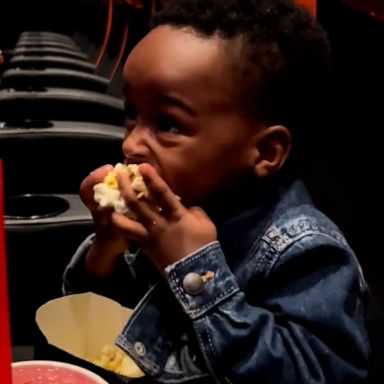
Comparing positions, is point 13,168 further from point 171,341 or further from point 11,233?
point 171,341

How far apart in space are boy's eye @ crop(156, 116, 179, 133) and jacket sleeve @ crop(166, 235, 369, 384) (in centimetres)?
13

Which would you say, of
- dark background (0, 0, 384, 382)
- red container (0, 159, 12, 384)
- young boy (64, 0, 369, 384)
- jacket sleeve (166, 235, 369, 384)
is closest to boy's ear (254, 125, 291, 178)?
young boy (64, 0, 369, 384)

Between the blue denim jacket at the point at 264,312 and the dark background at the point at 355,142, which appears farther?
the dark background at the point at 355,142

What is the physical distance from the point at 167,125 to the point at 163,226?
0.12 m

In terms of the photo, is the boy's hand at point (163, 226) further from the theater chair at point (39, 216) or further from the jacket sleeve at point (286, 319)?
the theater chair at point (39, 216)

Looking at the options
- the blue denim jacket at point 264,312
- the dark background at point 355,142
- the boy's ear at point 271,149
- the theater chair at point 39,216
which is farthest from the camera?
the dark background at point 355,142

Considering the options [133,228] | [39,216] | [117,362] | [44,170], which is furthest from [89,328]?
[44,170]

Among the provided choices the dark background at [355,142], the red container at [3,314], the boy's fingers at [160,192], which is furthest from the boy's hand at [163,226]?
the dark background at [355,142]

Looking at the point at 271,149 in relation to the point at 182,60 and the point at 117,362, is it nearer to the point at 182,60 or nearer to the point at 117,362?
the point at 182,60

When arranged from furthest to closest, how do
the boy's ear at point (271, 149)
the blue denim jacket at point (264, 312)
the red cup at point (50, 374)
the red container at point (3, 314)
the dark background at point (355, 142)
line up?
the dark background at point (355, 142)
the boy's ear at point (271, 149)
the blue denim jacket at point (264, 312)
the red cup at point (50, 374)
the red container at point (3, 314)

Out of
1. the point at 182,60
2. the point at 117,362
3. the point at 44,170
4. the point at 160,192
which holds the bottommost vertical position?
the point at 44,170

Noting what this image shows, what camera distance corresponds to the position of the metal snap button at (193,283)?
2.33 feet

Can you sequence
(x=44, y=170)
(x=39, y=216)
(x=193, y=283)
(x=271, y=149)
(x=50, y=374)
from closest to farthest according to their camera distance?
1. (x=50, y=374)
2. (x=193, y=283)
3. (x=271, y=149)
4. (x=39, y=216)
5. (x=44, y=170)

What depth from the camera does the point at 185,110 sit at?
760 mm
